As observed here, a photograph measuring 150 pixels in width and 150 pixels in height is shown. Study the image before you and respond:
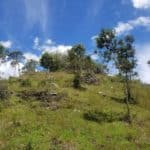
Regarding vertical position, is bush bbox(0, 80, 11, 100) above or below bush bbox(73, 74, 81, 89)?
below

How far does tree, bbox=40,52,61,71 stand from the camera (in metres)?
128

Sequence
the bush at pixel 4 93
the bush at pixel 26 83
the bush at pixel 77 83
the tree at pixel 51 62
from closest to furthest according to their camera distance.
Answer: the bush at pixel 4 93 < the bush at pixel 77 83 < the bush at pixel 26 83 < the tree at pixel 51 62

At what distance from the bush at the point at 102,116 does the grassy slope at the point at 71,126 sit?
1183mm

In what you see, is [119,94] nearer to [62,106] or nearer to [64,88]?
[64,88]

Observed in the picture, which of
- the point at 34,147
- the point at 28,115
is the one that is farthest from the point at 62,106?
the point at 34,147

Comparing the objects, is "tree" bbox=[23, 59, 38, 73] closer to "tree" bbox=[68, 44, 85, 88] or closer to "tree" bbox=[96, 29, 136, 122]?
"tree" bbox=[68, 44, 85, 88]

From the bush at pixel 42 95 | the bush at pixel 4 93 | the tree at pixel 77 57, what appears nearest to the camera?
the bush at pixel 4 93

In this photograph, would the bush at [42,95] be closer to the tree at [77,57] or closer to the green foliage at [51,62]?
the tree at [77,57]

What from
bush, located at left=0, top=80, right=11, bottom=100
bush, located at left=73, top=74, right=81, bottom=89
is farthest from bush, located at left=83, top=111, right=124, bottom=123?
bush, located at left=73, top=74, right=81, bottom=89

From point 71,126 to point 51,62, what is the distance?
76134 millimetres

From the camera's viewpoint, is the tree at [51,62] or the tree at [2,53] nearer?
the tree at [2,53]

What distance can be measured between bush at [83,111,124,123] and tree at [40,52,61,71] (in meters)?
68.1

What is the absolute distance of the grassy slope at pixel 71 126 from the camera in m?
48.9

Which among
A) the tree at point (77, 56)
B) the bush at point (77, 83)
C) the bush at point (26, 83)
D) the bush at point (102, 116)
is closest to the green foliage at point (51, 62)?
Result: the tree at point (77, 56)
